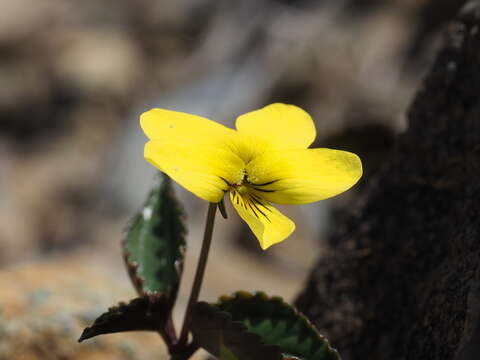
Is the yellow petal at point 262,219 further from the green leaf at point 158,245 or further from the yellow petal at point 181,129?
the green leaf at point 158,245

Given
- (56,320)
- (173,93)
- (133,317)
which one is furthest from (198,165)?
(173,93)

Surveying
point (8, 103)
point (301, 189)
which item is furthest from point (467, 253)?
point (8, 103)

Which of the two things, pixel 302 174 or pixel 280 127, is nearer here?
pixel 302 174

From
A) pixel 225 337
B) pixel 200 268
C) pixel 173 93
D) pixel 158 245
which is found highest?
pixel 173 93

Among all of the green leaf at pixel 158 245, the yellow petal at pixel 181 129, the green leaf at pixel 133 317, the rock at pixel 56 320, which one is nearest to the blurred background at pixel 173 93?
the rock at pixel 56 320

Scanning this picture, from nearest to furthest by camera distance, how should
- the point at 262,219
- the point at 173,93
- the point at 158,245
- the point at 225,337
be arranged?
1. the point at 262,219
2. the point at 225,337
3. the point at 158,245
4. the point at 173,93

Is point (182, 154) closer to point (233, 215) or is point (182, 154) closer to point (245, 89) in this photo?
point (233, 215)

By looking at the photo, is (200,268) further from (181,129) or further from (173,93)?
(173,93)
